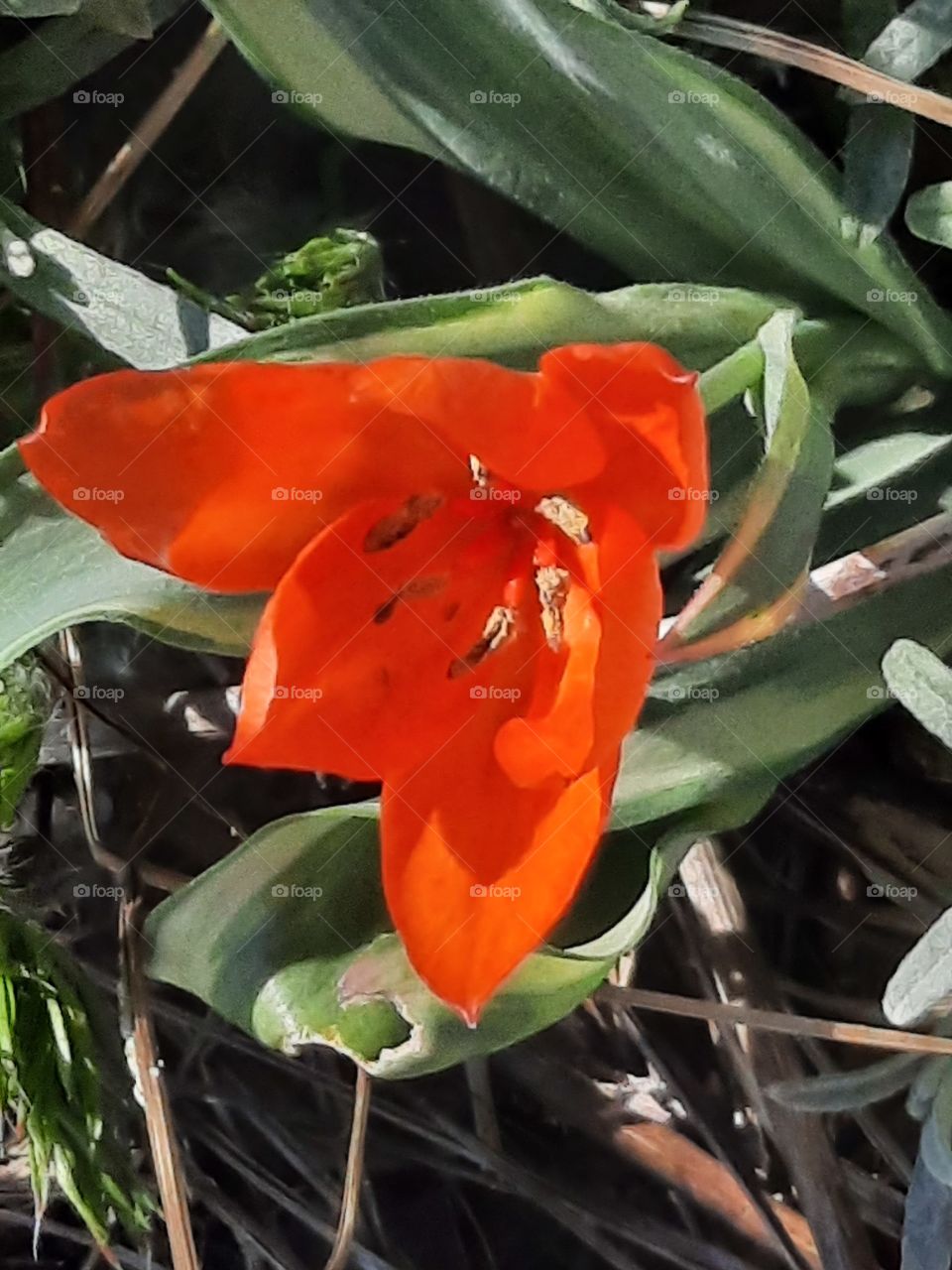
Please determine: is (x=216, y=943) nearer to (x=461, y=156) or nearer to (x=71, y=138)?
(x=461, y=156)

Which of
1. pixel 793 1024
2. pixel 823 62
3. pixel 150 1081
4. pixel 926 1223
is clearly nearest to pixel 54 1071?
pixel 150 1081

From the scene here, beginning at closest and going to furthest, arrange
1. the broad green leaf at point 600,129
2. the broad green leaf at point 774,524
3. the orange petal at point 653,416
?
the orange petal at point 653,416
the broad green leaf at point 774,524
the broad green leaf at point 600,129

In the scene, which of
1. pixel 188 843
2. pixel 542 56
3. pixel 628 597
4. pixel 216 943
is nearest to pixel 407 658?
pixel 628 597

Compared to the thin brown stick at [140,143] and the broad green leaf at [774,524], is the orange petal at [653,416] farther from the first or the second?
the thin brown stick at [140,143]

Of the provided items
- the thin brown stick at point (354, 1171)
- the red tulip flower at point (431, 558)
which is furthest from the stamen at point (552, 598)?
the thin brown stick at point (354, 1171)

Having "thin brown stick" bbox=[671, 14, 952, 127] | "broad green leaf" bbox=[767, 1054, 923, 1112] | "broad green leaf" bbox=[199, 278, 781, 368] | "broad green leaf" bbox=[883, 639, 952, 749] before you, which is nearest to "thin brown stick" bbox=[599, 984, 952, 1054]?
"broad green leaf" bbox=[767, 1054, 923, 1112]

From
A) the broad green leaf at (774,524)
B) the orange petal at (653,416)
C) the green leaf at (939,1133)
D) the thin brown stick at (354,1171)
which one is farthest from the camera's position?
the thin brown stick at (354,1171)
